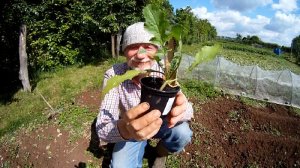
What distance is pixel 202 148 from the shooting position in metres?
5.28

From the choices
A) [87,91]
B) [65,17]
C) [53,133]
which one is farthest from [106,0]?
[53,133]

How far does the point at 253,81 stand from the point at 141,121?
9758mm

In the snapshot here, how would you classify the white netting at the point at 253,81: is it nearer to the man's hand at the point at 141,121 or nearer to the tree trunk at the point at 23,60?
the tree trunk at the point at 23,60

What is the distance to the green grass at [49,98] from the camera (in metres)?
6.50

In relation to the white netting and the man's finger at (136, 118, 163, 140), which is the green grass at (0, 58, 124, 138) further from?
the man's finger at (136, 118, 163, 140)

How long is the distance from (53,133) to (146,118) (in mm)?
4359

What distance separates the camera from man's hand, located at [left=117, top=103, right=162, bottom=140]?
157 cm

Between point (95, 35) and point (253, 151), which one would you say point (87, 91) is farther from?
point (95, 35)

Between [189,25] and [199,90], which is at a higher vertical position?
[189,25]

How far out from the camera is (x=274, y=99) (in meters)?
10.3

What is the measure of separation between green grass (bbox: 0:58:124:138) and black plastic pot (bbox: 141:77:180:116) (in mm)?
4254

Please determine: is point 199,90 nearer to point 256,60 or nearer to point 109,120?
point 109,120

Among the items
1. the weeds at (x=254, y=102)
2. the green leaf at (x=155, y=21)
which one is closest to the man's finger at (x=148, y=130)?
the green leaf at (x=155, y=21)

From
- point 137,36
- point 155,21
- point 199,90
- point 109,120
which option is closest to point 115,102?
point 109,120
